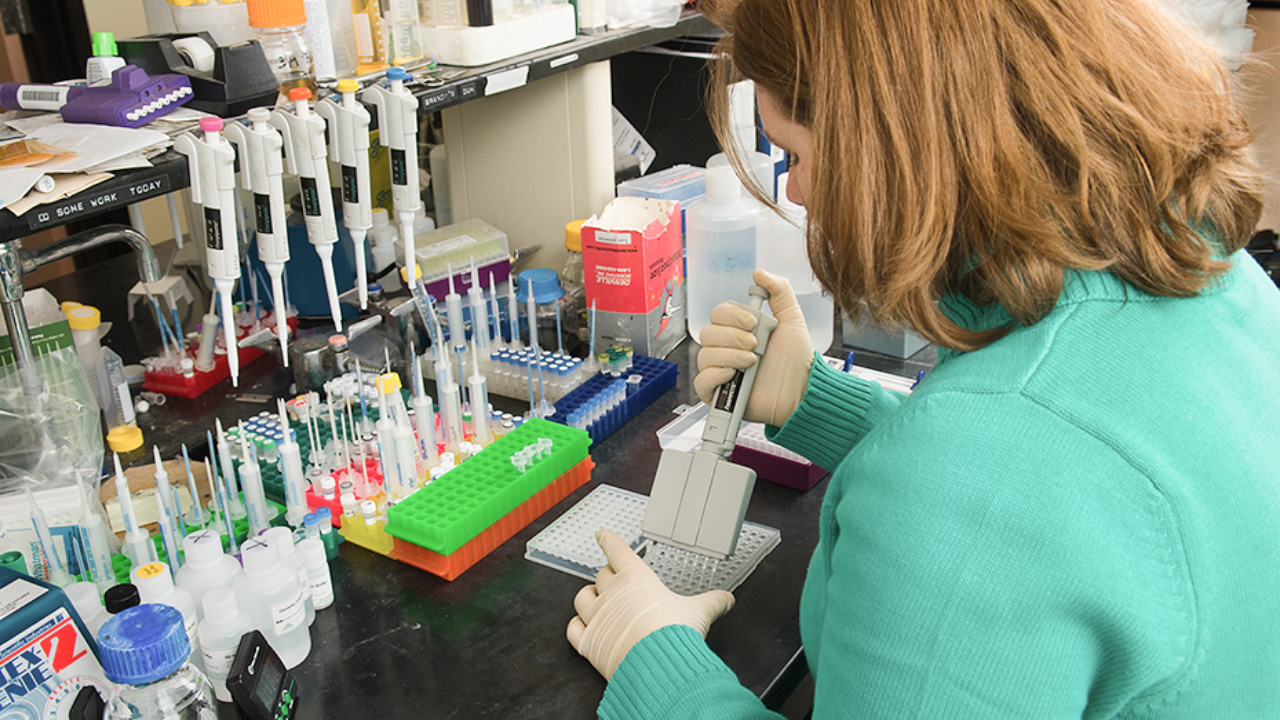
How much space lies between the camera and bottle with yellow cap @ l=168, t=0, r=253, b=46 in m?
1.52

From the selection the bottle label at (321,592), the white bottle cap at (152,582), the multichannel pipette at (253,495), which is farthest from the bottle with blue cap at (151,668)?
the multichannel pipette at (253,495)

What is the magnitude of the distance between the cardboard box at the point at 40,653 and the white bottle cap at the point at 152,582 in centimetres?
6

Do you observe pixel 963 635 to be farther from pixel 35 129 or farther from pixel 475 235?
pixel 475 235

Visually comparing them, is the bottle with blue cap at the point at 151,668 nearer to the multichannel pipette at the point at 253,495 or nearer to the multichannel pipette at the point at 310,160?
the multichannel pipette at the point at 253,495

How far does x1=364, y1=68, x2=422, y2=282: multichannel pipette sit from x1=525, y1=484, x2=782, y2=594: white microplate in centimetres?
48

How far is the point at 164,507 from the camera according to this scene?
4.01ft

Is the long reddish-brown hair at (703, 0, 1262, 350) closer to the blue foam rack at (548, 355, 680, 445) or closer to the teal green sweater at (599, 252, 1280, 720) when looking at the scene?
the teal green sweater at (599, 252, 1280, 720)

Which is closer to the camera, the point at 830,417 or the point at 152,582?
the point at 152,582

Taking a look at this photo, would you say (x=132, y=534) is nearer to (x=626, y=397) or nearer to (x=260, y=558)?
(x=260, y=558)

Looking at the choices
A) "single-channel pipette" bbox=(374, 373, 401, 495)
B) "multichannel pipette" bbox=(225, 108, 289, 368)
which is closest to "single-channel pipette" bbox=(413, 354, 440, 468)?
"single-channel pipette" bbox=(374, 373, 401, 495)

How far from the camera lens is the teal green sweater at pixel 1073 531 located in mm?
682

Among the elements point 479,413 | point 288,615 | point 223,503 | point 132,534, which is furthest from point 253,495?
point 479,413

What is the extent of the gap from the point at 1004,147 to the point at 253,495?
1002 mm

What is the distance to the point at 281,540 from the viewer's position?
3.73ft
